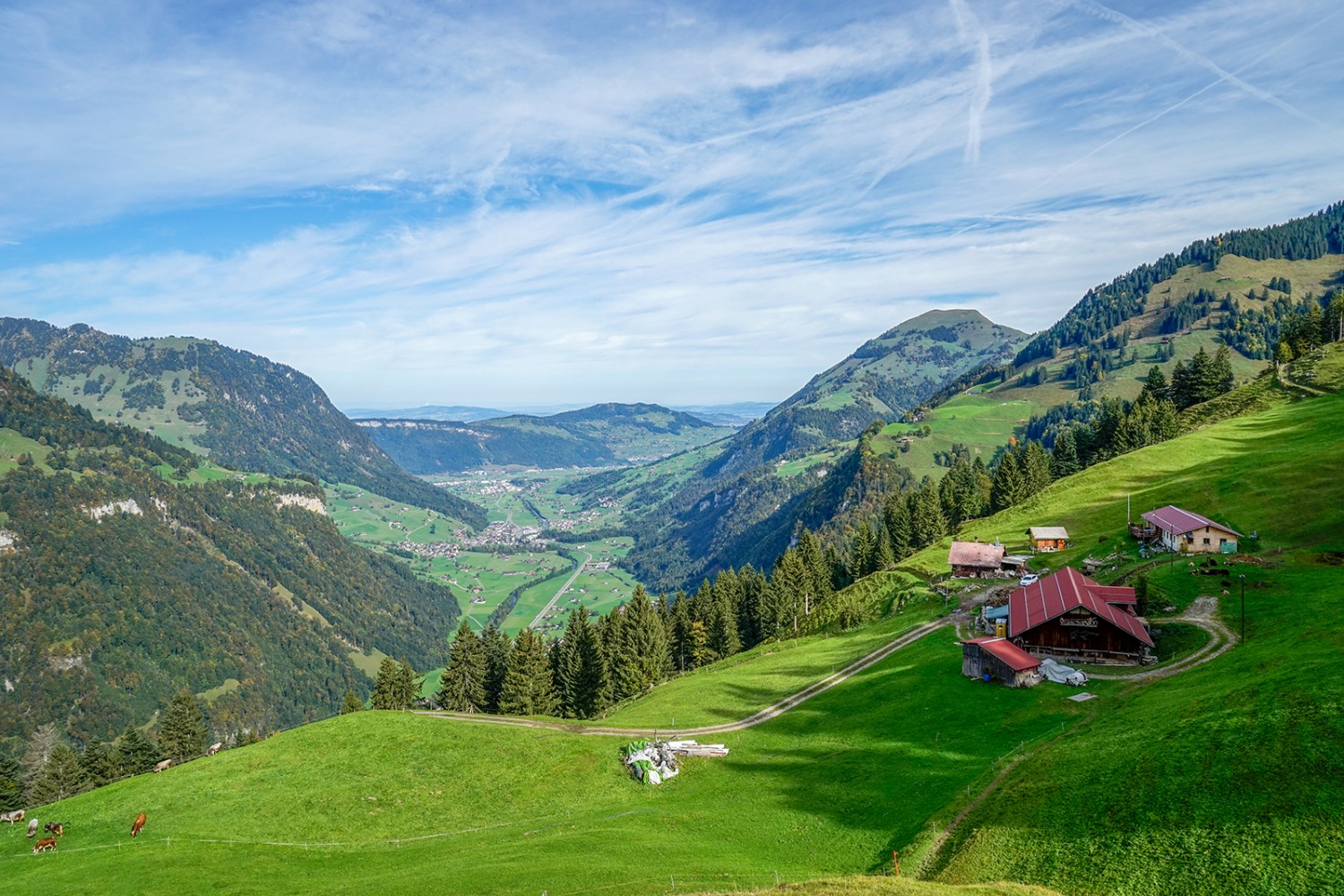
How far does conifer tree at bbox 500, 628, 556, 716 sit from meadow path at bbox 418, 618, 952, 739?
8.00 metres

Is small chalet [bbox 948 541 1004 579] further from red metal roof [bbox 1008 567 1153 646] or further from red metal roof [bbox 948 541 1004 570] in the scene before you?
red metal roof [bbox 1008 567 1153 646]

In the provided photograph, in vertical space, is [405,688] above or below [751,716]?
below

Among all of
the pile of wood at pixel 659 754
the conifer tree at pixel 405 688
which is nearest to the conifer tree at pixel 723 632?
the conifer tree at pixel 405 688

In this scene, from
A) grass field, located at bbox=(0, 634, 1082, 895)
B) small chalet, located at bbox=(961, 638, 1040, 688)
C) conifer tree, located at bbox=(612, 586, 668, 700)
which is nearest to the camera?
grass field, located at bbox=(0, 634, 1082, 895)

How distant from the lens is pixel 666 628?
114375mm

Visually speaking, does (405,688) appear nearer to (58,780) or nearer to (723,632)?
(58,780)

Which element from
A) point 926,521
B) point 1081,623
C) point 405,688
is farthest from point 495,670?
point 926,521

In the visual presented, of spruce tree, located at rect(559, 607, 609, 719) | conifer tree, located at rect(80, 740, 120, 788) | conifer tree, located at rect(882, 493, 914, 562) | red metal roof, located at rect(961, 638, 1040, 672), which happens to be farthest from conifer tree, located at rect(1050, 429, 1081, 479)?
conifer tree, located at rect(80, 740, 120, 788)

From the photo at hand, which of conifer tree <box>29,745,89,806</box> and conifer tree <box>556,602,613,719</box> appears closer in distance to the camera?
conifer tree <box>29,745,89,806</box>

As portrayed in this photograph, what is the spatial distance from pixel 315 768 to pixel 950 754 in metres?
50.6

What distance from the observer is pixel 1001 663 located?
5991cm

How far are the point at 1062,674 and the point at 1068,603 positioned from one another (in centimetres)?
972

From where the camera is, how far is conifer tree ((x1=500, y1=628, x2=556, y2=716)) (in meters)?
87.0

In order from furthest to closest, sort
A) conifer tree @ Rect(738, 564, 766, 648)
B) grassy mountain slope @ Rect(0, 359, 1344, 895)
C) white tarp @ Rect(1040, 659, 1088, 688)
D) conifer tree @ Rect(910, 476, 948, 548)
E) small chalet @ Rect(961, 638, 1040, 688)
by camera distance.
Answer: conifer tree @ Rect(910, 476, 948, 548) < conifer tree @ Rect(738, 564, 766, 648) < small chalet @ Rect(961, 638, 1040, 688) < white tarp @ Rect(1040, 659, 1088, 688) < grassy mountain slope @ Rect(0, 359, 1344, 895)
